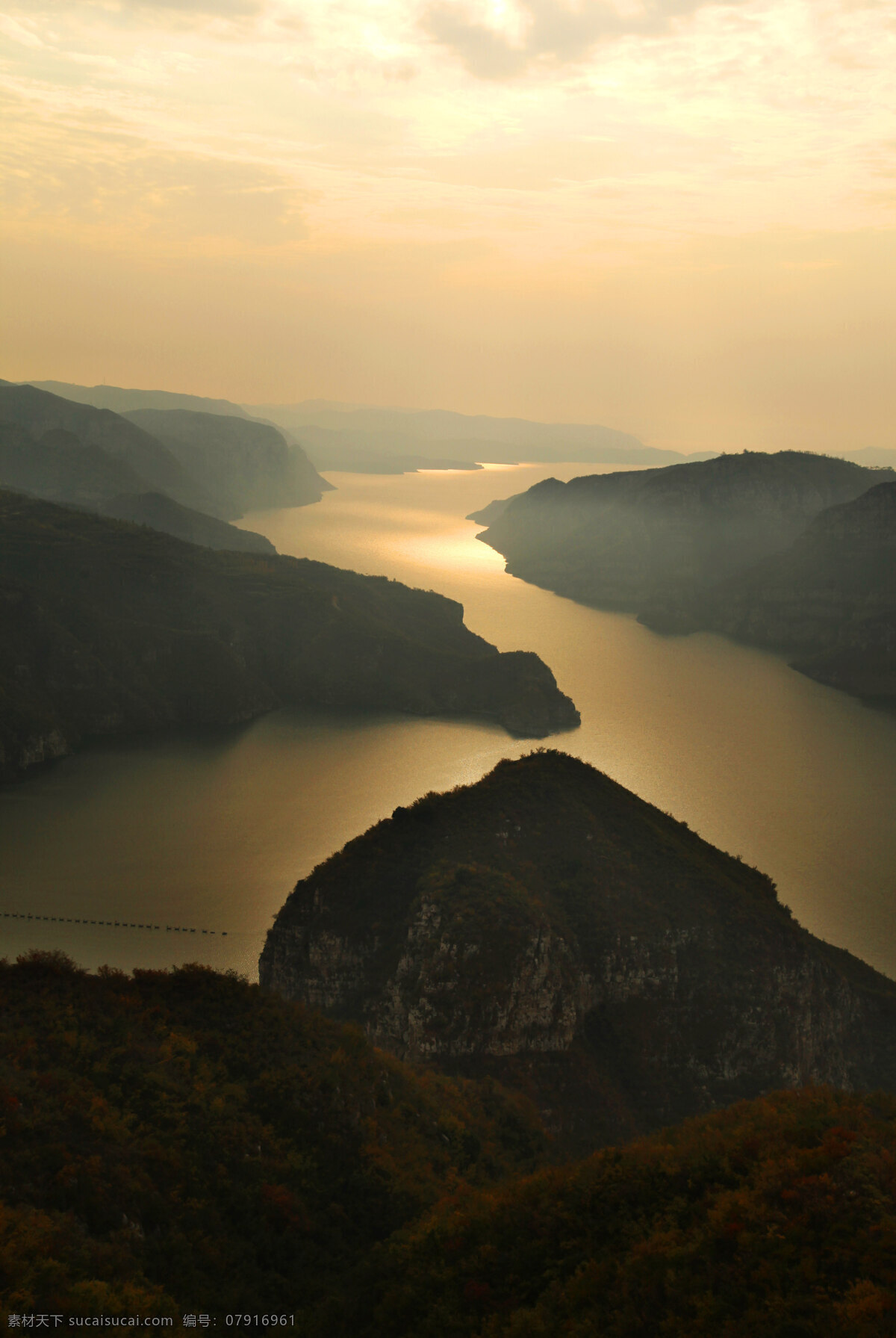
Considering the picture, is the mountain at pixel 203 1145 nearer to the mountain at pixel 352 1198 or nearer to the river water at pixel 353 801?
the mountain at pixel 352 1198

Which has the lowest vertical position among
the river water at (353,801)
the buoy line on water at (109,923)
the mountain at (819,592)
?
the buoy line on water at (109,923)

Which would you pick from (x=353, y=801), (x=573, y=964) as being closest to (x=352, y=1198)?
(x=573, y=964)

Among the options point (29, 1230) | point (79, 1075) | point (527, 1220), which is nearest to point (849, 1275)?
point (527, 1220)

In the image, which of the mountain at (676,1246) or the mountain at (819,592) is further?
the mountain at (819,592)

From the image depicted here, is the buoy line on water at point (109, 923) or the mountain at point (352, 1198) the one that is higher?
the mountain at point (352, 1198)

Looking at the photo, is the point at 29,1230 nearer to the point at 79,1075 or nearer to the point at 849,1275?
the point at 79,1075

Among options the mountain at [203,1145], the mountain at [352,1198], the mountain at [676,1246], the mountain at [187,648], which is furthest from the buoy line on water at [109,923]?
the mountain at [676,1246]
